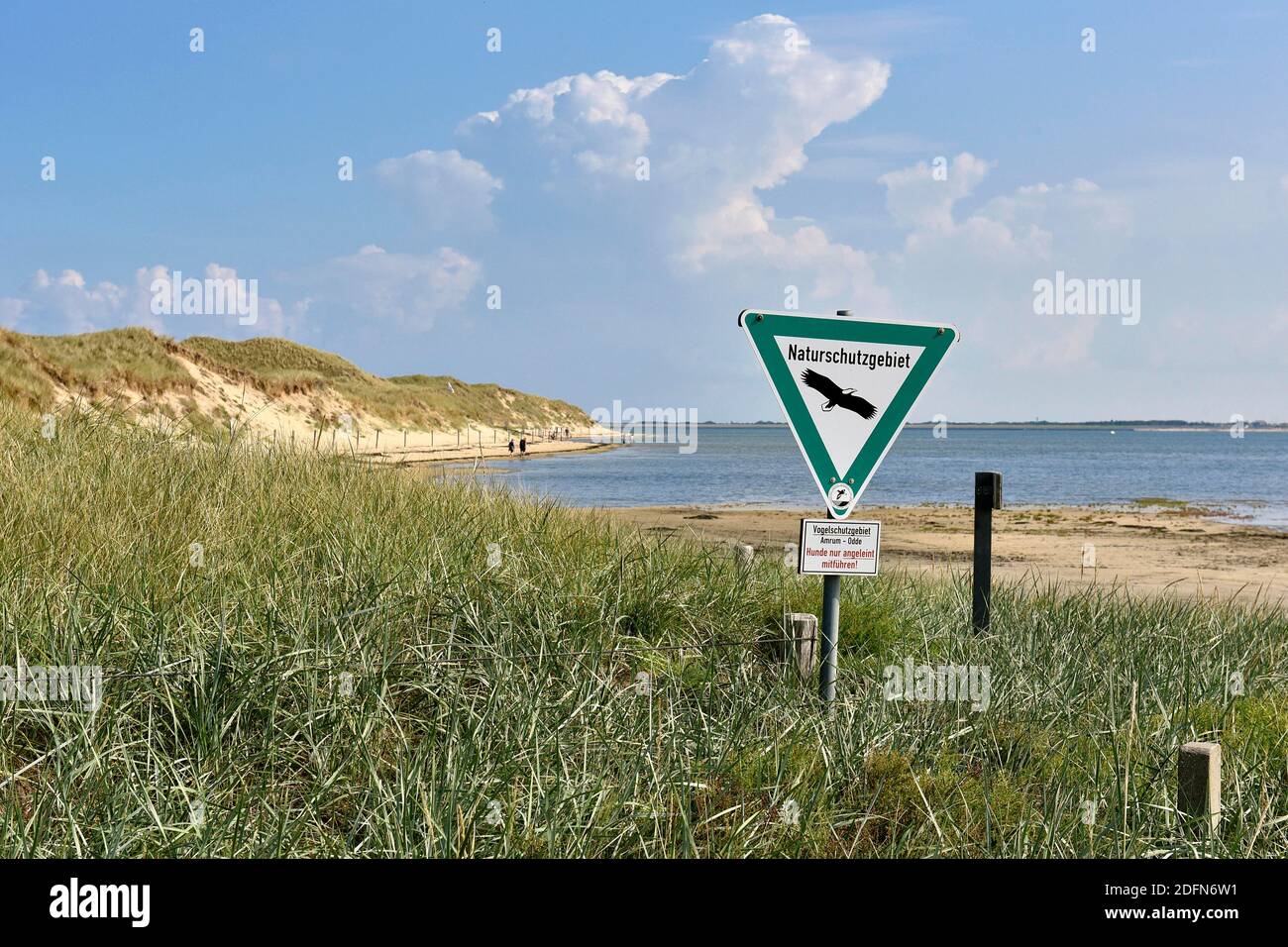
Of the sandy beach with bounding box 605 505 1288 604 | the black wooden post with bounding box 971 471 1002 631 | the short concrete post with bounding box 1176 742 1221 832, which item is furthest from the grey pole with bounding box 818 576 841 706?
the sandy beach with bounding box 605 505 1288 604

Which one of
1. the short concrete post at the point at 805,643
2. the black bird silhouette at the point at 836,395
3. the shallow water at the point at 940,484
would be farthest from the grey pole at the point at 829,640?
the shallow water at the point at 940,484

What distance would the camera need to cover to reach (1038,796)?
418 cm

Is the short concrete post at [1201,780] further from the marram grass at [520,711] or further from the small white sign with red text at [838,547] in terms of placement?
the small white sign with red text at [838,547]

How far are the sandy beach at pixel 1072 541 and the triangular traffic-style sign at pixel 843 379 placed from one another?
9.51m

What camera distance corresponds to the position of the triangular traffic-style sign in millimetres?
4523

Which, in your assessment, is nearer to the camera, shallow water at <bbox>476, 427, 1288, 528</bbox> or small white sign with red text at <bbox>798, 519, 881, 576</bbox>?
small white sign with red text at <bbox>798, 519, 881, 576</bbox>

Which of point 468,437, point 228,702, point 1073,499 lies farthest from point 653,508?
point 468,437

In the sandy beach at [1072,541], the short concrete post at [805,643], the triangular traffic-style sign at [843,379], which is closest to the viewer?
the triangular traffic-style sign at [843,379]

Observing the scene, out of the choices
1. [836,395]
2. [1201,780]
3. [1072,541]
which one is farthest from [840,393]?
[1072,541]

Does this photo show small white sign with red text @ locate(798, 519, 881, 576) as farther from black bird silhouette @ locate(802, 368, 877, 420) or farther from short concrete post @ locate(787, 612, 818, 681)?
short concrete post @ locate(787, 612, 818, 681)

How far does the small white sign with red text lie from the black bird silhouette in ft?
1.79

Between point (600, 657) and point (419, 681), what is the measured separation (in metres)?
1.01

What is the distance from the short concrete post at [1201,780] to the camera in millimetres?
3820
